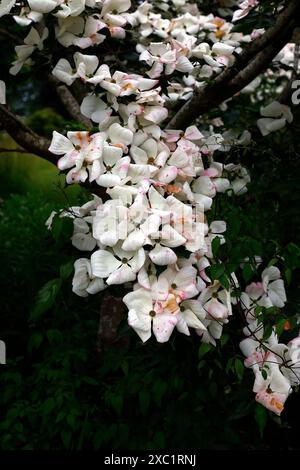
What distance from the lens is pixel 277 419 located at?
5.03 ft

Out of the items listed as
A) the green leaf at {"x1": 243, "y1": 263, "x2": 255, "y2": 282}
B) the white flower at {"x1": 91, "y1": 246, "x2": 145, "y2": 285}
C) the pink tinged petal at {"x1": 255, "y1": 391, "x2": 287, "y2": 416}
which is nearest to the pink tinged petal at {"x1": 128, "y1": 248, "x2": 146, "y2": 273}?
the white flower at {"x1": 91, "y1": 246, "x2": 145, "y2": 285}

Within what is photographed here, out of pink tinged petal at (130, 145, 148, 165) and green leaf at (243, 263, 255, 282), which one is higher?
pink tinged petal at (130, 145, 148, 165)

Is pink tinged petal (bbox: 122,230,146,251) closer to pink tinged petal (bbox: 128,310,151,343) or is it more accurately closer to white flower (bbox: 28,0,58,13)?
pink tinged petal (bbox: 128,310,151,343)

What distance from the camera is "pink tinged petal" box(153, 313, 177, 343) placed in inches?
51.3

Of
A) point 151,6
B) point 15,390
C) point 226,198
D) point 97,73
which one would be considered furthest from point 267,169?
point 15,390

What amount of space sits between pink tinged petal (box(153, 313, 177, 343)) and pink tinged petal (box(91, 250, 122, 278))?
145mm

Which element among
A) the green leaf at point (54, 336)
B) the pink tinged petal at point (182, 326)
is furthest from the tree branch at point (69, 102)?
the pink tinged petal at point (182, 326)

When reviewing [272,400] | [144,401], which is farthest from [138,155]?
[144,401]

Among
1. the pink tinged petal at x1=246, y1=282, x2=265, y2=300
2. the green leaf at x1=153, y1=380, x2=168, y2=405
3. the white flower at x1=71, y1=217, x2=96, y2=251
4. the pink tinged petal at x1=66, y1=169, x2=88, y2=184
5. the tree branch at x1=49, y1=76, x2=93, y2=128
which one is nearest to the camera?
the pink tinged petal at x1=66, y1=169, x2=88, y2=184

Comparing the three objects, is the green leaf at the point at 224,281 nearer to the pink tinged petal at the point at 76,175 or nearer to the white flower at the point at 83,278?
the white flower at the point at 83,278

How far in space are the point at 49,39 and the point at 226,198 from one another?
67 cm

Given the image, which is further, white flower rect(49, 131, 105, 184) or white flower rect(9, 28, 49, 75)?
white flower rect(9, 28, 49, 75)
